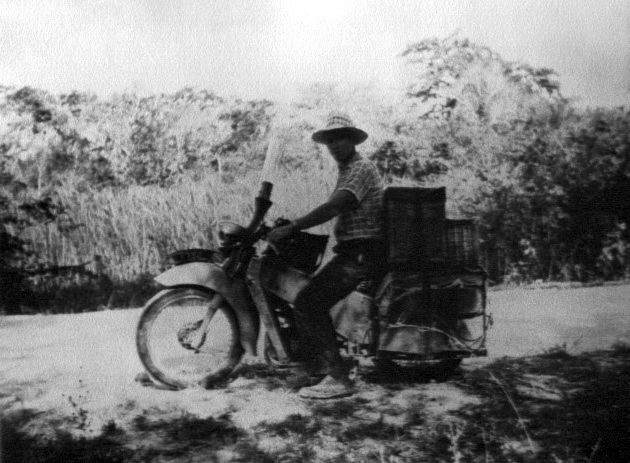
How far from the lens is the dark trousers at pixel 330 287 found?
8.84ft

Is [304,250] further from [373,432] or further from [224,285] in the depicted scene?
[373,432]

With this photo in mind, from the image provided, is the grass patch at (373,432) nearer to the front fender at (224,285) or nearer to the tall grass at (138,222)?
the front fender at (224,285)

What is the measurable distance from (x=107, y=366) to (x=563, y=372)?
6.80ft

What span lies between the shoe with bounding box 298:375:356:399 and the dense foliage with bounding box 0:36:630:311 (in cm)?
77

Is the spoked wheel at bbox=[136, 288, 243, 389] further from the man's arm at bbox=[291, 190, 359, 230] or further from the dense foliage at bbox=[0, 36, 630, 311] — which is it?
the man's arm at bbox=[291, 190, 359, 230]

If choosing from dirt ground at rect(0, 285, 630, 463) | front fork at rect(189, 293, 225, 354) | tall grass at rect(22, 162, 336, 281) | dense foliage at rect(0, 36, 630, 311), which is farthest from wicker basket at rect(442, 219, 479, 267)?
front fork at rect(189, 293, 225, 354)

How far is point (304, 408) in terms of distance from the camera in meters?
2.70

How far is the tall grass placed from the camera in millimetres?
2863

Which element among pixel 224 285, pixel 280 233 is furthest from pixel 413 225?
pixel 224 285

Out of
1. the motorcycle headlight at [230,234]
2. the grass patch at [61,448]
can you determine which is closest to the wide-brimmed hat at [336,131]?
the motorcycle headlight at [230,234]

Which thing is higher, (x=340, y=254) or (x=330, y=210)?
(x=330, y=210)

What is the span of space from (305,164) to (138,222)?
33.3 inches

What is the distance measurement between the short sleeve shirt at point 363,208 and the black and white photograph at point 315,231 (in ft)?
0.04

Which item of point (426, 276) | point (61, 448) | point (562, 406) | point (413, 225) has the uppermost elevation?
point (413, 225)
